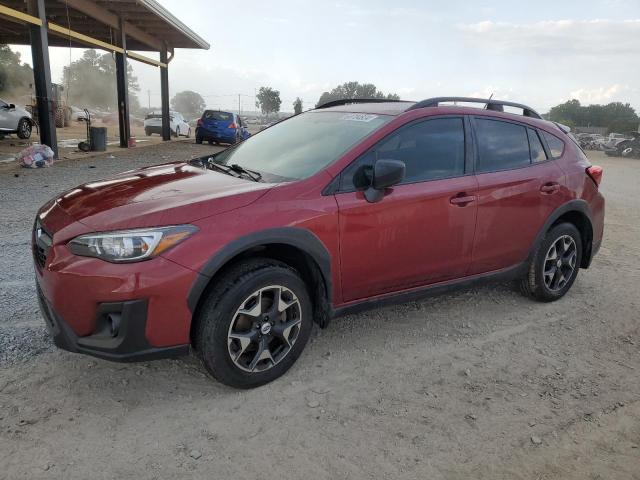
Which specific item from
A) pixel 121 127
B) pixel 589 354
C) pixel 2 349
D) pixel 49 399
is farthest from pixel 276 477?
pixel 121 127

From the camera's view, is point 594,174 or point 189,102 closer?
point 594,174

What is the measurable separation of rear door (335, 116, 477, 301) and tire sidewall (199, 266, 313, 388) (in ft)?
1.25

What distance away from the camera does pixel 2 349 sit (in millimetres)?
3193

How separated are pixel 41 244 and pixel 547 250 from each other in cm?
374

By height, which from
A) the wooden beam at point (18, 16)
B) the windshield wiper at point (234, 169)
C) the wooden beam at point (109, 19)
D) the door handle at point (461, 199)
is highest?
the wooden beam at point (109, 19)

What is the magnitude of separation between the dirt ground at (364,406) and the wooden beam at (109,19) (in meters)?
12.4

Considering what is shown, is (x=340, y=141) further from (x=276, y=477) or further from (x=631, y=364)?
(x=631, y=364)

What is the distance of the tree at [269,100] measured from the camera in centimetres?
8144

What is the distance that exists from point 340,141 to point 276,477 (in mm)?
2074

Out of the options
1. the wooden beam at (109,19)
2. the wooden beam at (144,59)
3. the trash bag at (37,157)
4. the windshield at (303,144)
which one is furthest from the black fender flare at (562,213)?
the wooden beam at (144,59)

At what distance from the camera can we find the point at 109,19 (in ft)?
51.9

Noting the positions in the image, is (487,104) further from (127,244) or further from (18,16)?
(18,16)

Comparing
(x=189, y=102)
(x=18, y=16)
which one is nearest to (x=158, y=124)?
(x=18, y=16)

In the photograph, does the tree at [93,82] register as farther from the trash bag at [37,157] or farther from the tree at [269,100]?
the trash bag at [37,157]
